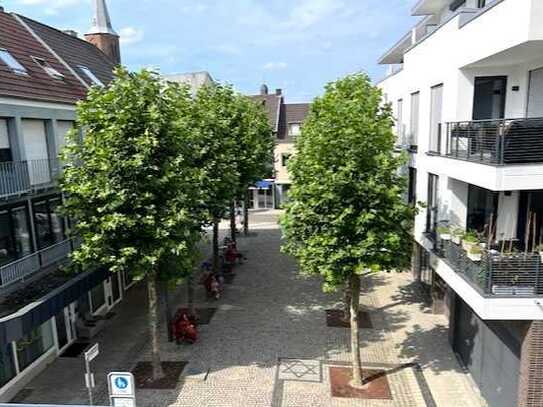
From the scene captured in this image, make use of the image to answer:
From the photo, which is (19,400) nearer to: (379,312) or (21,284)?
(21,284)

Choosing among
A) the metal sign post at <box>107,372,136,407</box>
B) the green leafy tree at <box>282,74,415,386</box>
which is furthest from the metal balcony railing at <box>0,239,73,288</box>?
A: the green leafy tree at <box>282,74,415,386</box>

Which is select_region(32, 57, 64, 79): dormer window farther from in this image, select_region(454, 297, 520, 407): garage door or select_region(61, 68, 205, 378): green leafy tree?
select_region(454, 297, 520, 407): garage door

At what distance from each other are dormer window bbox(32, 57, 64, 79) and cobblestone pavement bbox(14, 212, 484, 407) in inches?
361

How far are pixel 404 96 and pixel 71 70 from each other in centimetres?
1350

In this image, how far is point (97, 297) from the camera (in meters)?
16.1

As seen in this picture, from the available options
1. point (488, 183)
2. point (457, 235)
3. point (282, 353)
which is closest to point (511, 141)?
point (488, 183)

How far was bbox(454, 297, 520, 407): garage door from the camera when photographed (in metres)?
9.41

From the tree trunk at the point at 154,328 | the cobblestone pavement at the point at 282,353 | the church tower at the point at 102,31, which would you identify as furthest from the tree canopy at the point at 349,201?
the church tower at the point at 102,31

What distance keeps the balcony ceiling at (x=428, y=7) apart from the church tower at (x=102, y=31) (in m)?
26.7

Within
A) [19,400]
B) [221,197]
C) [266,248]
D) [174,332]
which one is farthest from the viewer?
[266,248]

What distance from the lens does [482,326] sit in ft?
36.1

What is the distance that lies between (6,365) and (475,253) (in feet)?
39.1

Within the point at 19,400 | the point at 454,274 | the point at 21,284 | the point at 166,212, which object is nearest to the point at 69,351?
the point at 19,400

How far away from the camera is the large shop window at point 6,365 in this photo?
10930mm
